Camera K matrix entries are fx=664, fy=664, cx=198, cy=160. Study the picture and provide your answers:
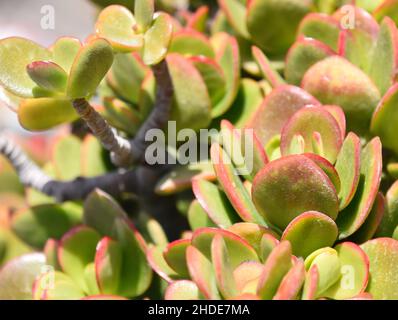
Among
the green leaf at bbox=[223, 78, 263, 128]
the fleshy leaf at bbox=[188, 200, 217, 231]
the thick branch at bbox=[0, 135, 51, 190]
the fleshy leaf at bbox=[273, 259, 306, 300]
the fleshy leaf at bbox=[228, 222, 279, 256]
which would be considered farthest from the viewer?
the thick branch at bbox=[0, 135, 51, 190]

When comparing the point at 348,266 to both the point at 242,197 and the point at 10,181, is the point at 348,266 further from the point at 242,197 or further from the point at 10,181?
the point at 10,181

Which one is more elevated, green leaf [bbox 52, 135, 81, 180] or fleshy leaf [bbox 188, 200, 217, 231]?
green leaf [bbox 52, 135, 81, 180]

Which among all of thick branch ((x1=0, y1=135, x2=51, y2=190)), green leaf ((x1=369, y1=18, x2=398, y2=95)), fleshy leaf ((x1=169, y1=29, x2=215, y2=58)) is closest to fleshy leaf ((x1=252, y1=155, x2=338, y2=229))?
green leaf ((x1=369, y1=18, x2=398, y2=95))

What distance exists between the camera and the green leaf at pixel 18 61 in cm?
74

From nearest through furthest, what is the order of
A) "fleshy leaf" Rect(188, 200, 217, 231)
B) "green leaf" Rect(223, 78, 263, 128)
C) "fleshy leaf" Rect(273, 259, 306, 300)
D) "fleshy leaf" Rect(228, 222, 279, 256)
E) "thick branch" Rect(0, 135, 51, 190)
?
"fleshy leaf" Rect(273, 259, 306, 300) → "fleshy leaf" Rect(228, 222, 279, 256) → "fleshy leaf" Rect(188, 200, 217, 231) → "green leaf" Rect(223, 78, 263, 128) → "thick branch" Rect(0, 135, 51, 190)

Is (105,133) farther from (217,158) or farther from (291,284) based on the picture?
(291,284)

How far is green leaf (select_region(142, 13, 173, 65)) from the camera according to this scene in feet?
2.58

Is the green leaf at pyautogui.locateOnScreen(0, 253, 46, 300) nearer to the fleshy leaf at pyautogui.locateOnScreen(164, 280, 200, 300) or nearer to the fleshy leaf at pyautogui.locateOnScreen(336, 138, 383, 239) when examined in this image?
the fleshy leaf at pyautogui.locateOnScreen(164, 280, 200, 300)

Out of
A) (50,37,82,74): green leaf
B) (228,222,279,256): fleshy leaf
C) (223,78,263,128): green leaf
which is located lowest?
(228,222,279,256): fleshy leaf

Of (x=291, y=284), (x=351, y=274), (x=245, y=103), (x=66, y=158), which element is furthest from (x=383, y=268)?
(x=66, y=158)

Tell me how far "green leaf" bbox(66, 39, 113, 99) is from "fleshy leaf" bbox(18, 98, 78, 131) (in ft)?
0.38

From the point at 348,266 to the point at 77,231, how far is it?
0.37 meters

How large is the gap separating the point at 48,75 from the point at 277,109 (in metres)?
0.28
